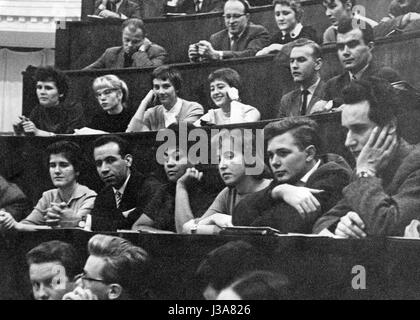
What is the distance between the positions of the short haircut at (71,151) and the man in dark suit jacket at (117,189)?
15 cm

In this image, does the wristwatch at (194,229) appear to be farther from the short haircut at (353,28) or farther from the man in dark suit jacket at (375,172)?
the short haircut at (353,28)

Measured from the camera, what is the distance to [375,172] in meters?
7.51

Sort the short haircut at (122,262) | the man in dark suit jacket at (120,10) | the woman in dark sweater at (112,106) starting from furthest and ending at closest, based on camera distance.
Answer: the man in dark suit jacket at (120,10), the woman in dark sweater at (112,106), the short haircut at (122,262)

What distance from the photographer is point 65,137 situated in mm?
8469

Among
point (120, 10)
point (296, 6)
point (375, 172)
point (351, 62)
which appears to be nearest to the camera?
point (375, 172)

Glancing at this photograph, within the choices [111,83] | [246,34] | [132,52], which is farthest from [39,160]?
[246,34]

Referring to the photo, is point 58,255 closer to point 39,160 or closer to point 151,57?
point 39,160

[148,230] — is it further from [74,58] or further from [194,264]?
[74,58]

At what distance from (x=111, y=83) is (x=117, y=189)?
1.00 m

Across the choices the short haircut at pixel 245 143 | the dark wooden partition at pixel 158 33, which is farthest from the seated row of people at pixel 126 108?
the dark wooden partition at pixel 158 33

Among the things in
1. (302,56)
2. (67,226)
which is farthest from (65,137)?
(302,56)

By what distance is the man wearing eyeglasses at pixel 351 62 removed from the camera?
783 cm

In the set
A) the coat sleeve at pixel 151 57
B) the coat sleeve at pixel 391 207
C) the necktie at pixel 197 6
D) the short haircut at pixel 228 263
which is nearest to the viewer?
the coat sleeve at pixel 391 207
